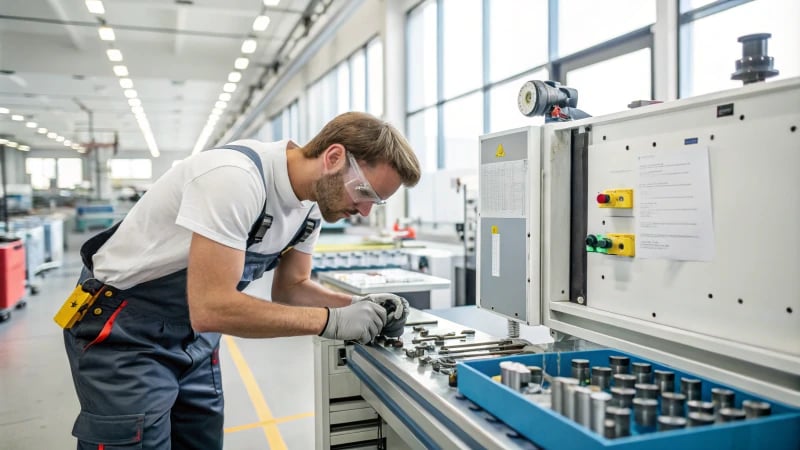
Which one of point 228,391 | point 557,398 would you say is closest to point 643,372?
point 557,398

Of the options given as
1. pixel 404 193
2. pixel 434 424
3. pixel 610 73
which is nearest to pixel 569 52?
pixel 610 73

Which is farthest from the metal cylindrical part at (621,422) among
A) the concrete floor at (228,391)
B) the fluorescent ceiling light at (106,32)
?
the fluorescent ceiling light at (106,32)

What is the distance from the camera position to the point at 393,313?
1.43 metres

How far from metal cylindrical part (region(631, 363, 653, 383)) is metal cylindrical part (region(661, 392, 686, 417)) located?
5.1 inches

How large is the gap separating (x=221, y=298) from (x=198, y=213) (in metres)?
0.18

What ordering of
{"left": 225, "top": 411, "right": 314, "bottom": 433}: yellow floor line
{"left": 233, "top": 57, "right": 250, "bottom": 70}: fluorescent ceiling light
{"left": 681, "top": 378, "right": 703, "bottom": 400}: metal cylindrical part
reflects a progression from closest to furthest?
{"left": 681, "top": 378, "right": 703, "bottom": 400}: metal cylindrical part
{"left": 225, "top": 411, "right": 314, "bottom": 433}: yellow floor line
{"left": 233, "top": 57, "right": 250, "bottom": 70}: fluorescent ceiling light

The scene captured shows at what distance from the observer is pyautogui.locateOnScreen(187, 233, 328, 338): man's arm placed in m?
1.11

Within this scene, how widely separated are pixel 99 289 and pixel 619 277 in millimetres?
1225

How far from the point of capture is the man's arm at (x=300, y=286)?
5.57ft

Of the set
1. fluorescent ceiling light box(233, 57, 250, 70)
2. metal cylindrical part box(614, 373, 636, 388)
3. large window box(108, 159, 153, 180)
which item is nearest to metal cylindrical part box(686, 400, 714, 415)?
metal cylindrical part box(614, 373, 636, 388)

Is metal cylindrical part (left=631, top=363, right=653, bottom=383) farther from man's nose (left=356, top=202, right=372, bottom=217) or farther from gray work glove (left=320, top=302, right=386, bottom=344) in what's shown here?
man's nose (left=356, top=202, right=372, bottom=217)

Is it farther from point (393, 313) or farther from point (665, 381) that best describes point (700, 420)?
point (393, 313)

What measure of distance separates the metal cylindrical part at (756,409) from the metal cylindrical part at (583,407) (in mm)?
245

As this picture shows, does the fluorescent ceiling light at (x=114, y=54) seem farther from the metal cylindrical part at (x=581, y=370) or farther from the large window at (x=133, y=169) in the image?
the large window at (x=133, y=169)
